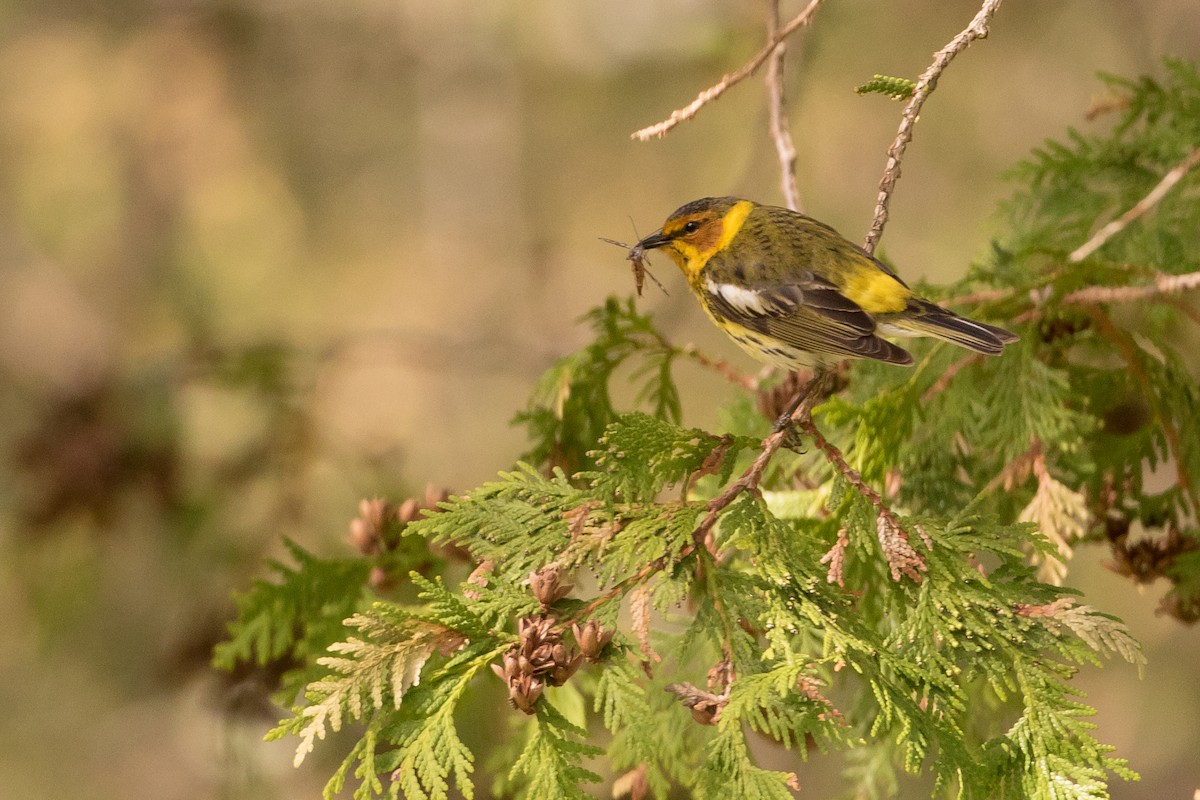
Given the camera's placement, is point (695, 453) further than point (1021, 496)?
No

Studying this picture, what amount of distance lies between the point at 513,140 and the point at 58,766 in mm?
3420

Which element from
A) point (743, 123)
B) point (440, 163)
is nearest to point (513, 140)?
point (440, 163)

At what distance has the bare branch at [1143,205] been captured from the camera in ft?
5.45

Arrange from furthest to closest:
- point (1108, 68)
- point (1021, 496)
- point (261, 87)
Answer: point (261, 87)
point (1108, 68)
point (1021, 496)

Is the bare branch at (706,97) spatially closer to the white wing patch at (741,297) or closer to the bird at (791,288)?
the bird at (791,288)

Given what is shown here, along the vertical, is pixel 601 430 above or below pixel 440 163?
below

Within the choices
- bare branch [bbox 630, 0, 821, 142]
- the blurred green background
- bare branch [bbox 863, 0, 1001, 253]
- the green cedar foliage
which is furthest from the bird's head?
the blurred green background

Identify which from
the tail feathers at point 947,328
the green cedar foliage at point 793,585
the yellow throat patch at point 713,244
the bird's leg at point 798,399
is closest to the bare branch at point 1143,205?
the green cedar foliage at point 793,585

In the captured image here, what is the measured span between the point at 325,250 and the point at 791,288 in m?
3.60

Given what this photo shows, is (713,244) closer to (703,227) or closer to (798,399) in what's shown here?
(703,227)

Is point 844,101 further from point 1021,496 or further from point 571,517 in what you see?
point 571,517

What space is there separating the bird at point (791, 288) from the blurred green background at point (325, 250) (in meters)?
0.94

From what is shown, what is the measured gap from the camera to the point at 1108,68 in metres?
4.23

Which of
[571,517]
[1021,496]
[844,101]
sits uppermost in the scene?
[844,101]
